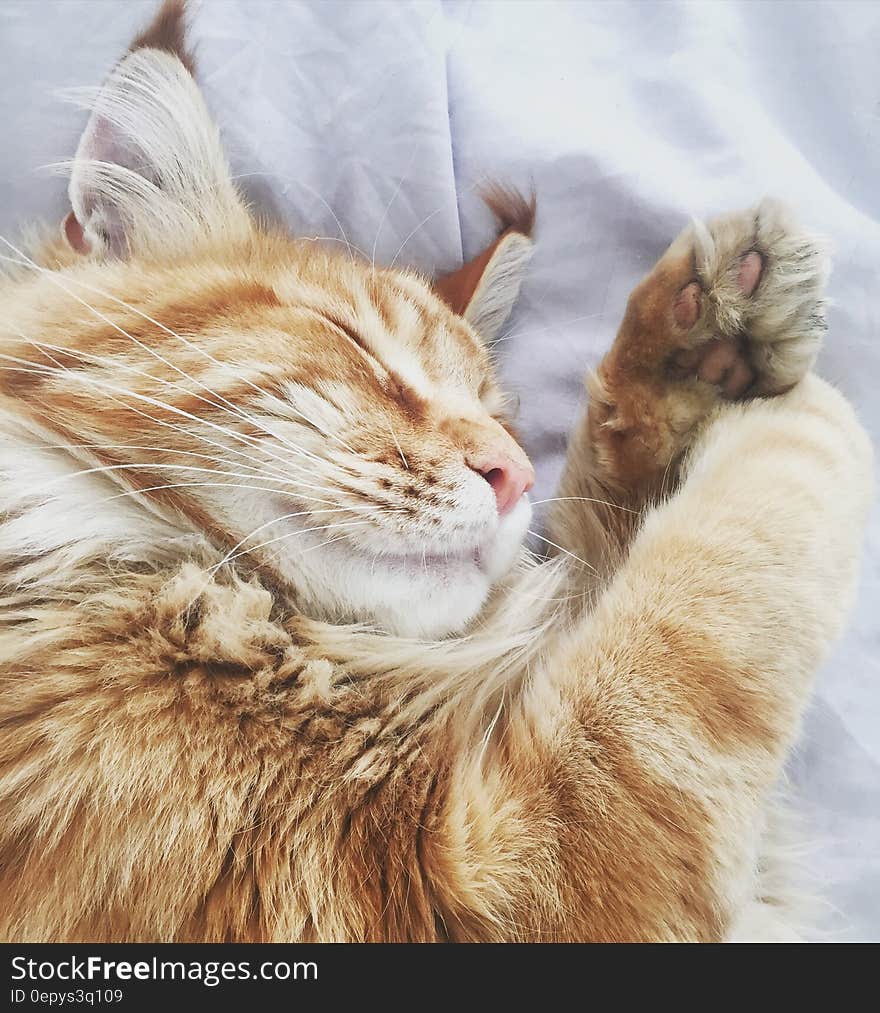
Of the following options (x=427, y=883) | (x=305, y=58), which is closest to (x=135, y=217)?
(x=305, y=58)

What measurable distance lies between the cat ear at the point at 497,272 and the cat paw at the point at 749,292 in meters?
0.35

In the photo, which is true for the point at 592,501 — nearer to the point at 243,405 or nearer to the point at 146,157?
the point at 243,405

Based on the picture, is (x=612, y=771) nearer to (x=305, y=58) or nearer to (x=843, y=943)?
(x=843, y=943)

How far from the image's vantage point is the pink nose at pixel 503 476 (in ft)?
3.00

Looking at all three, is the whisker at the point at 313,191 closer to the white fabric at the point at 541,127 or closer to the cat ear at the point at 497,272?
the white fabric at the point at 541,127

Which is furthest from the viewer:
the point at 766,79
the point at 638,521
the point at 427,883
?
the point at 766,79

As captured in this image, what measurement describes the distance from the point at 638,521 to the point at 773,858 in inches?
18.4

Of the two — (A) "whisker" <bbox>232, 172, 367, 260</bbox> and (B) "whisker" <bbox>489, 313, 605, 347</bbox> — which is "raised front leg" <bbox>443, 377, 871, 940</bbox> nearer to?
(B) "whisker" <bbox>489, 313, 605, 347</bbox>

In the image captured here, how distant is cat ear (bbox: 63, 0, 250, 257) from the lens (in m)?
1.01

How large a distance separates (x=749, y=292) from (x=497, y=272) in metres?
0.47

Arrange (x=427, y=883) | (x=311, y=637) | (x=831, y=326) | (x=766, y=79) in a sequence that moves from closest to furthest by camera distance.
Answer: (x=427, y=883)
(x=311, y=637)
(x=831, y=326)
(x=766, y=79)

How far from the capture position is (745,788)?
0.79 m

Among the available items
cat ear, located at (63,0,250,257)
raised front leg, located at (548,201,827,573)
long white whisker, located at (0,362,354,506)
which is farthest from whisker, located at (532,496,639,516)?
cat ear, located at (63,0,250,257)

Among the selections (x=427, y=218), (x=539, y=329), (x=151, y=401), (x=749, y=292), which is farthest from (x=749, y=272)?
(x=151, y=401)
